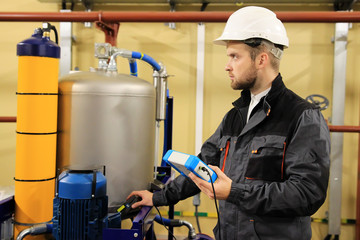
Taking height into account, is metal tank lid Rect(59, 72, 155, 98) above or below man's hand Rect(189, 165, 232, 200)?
above

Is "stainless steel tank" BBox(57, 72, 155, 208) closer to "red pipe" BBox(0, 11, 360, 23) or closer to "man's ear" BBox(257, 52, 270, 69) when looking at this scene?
"man's ear" BBox(257, 52, 270, 69)

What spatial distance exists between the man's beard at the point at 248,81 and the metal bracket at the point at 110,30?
100 cm

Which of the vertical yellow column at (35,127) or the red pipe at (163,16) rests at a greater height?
the red pipe at (163,16)

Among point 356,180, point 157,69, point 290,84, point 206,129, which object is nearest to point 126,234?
point 157,69

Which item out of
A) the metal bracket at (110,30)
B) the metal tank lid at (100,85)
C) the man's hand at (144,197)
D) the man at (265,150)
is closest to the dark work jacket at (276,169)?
the man at (265,150)

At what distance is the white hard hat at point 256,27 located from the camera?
1.13m

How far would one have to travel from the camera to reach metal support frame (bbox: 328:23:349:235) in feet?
7.98

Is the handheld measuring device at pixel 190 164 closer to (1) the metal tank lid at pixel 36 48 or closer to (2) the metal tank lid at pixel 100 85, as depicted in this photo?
(2) the metal tank lid at pixel 100 85

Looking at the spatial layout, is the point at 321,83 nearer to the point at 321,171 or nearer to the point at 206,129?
the point at 206,129

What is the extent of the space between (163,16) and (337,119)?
1.43 m

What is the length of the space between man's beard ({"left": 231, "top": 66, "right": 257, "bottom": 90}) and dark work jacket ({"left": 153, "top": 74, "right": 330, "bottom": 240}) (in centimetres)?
7

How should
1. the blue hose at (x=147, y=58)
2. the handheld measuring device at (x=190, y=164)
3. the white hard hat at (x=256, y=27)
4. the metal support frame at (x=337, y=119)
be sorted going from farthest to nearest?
the metal support frame at (x=337, y=119) → the blue hose at (x=147, y=58) → the white hard hat at (x=256, y=27) → the handheld measuring device at (x=190, y=164)

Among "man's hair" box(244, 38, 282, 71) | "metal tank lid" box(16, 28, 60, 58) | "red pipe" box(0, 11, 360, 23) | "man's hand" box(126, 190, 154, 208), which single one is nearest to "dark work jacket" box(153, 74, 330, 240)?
"man's hair" box(244, 38, 282, 71)

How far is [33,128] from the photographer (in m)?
1.17
